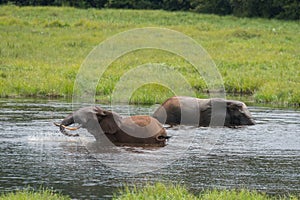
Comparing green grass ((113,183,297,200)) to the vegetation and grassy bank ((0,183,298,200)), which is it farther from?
the vegetation

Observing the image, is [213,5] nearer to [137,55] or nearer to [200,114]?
[137,55]

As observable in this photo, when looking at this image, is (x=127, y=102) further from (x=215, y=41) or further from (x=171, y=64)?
(x=215, y=41)

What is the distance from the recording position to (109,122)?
14211 mm

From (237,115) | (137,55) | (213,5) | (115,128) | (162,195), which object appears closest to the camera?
(162,195)

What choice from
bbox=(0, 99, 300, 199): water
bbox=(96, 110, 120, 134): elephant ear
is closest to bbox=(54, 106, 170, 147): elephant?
bbox=(96, 110, 120, 134): elephant ear

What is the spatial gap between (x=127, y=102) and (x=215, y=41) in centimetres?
1743

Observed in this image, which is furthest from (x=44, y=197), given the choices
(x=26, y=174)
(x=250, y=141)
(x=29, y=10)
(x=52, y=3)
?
(x=52, y=3)

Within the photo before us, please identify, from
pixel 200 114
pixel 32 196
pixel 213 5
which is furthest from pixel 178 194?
pixel 213 5

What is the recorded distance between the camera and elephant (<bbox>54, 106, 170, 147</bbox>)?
1417cm

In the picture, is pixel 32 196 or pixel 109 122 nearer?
pixel 32 196

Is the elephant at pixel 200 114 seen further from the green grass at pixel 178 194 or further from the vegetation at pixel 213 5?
the vegetation at pixel 213 5

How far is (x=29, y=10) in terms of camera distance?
5397cm

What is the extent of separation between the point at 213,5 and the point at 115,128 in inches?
2079

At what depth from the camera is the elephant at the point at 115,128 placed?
14.2 m
